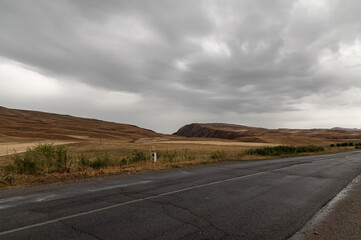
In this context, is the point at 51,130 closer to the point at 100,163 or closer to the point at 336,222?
the point at 100,163

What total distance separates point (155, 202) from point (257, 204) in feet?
9.62

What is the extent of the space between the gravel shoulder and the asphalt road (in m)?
0.20

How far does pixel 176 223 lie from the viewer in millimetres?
4984

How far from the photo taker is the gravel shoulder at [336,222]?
4605mm

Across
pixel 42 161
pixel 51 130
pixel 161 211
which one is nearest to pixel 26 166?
pixel 42 161

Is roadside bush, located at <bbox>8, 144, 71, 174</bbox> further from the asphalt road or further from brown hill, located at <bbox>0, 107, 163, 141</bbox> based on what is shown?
brown hill, located at <bbox>0, 107, 163, 141</bbox>

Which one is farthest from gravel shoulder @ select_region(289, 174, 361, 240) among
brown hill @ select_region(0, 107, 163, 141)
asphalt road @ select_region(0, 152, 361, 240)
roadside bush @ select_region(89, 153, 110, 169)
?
brown hill @ select_region(0, 107, 163, 141)

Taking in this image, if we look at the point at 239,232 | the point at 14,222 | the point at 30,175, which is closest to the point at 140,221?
the point at 239,232

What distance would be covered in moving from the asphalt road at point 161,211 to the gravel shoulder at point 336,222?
0.20 metres

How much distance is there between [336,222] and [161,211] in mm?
4166

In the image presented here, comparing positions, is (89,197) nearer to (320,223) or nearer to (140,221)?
(140,221)

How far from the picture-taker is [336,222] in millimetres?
5363

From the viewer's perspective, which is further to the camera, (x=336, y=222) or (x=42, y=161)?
(x=42, y=161)

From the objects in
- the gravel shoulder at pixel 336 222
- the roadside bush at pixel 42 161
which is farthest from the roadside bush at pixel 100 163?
the gravel shoulder at pixel 336 222
